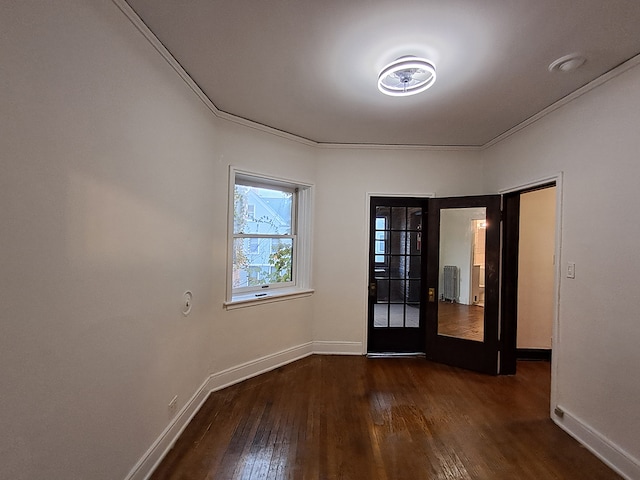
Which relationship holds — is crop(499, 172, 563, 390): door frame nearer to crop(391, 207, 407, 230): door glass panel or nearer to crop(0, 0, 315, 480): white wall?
crop(391, 207, 407, 230): door glass panel

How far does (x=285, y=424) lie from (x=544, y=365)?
3.22 m

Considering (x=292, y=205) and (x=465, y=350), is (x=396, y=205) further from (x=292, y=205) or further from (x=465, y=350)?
(x=465, y=350)

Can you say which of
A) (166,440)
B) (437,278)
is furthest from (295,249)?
(166,440)

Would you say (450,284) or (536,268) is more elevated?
(536,268)

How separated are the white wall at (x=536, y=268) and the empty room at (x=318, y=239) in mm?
27

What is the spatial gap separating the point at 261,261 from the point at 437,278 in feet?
7.00

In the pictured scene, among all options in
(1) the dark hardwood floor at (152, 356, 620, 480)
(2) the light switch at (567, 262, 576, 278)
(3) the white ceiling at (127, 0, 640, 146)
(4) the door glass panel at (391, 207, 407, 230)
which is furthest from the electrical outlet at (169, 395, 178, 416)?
(2) the light switch at (567, 262, 576, 278)

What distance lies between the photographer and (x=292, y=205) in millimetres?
3857

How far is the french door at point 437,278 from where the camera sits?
3398 mm

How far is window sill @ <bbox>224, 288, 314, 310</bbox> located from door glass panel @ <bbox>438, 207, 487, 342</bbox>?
5.43 feet

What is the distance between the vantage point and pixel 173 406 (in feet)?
7.13

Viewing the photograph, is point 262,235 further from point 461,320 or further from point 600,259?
point 600,259

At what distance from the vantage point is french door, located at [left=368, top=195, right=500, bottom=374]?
3398mm

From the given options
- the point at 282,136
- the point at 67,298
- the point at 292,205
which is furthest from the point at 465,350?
the point at 67,298
